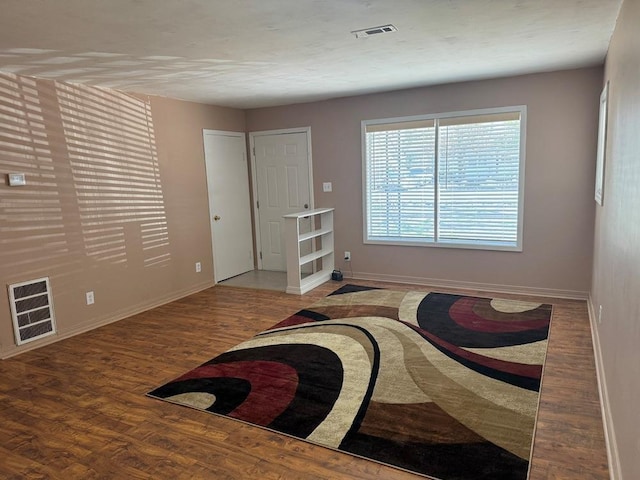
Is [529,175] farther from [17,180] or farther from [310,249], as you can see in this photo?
[17,180]

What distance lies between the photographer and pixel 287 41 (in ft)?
10.1

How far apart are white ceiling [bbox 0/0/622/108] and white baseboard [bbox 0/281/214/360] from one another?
7.77 feet

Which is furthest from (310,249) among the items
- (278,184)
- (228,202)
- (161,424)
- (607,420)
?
(607,420)

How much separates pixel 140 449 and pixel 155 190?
10.8 ft

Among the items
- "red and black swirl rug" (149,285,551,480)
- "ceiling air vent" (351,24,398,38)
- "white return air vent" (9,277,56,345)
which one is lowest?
"red and black swirl rug" (149,285,551,480)

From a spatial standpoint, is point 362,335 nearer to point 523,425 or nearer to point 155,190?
point 523,425

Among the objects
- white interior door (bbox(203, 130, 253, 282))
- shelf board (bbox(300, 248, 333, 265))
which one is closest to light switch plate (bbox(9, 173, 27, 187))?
white interior door (bbox(203, 130, 253, 282))

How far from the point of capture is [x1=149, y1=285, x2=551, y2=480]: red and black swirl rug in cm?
230

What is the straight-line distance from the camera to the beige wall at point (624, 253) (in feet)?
5.67

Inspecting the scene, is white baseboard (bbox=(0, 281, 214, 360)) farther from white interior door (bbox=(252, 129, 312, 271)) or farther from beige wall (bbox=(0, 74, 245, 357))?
white interior door (bbox=(252, 129, 312, 271))

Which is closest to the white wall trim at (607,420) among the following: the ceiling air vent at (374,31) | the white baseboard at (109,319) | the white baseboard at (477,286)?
the white baseboard at (477,286)

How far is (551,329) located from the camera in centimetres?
384

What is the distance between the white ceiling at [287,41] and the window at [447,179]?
2.02ft

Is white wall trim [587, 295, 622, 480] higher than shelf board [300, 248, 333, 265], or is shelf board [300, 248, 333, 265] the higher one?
shelf board [300, 248, 333, 265]
